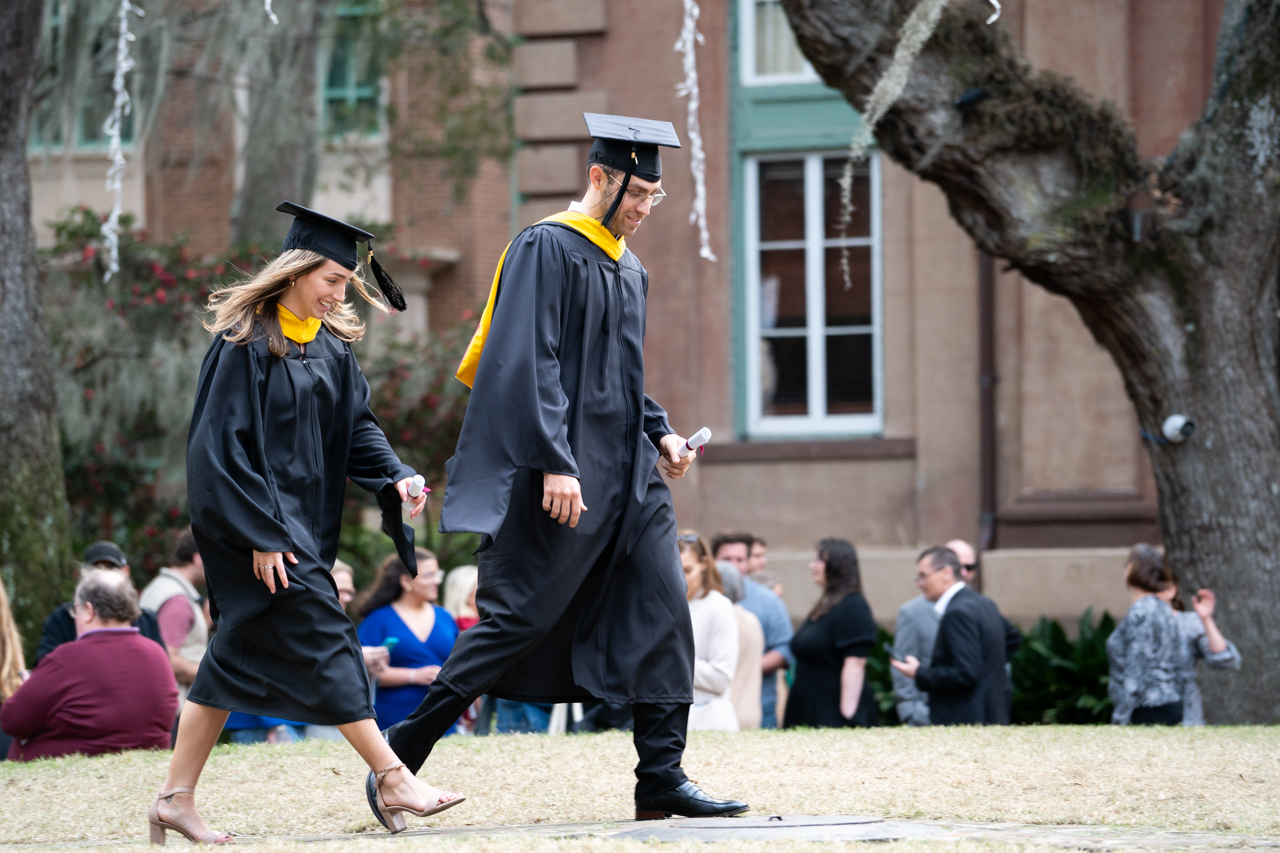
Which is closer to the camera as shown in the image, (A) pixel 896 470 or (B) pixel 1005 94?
(B) pixel 1005 94

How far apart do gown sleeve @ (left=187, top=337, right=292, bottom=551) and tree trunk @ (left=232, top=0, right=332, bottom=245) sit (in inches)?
375

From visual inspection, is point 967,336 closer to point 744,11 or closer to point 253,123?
point 744,11

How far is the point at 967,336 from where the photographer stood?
1280 centimetres

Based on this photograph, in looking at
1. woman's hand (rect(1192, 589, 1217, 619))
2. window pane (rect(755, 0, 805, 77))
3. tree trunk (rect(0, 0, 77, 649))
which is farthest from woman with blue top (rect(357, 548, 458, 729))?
window pane (rect(755, 0, 805, 77))

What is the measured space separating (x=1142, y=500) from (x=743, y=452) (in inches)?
133

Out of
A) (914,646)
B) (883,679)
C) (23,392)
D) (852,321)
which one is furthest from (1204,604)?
(23,392)

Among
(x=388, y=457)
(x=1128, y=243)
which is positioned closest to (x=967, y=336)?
(x=1128, y=243)

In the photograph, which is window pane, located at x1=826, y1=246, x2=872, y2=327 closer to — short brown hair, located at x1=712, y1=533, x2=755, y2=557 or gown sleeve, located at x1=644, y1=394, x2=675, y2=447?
short brown hair, located at x1=712, y1=533, x2=755, y2=557

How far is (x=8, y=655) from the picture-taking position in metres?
7.61

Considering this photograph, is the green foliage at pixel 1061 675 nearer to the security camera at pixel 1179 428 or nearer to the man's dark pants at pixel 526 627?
the security camera at pixel 1179 428

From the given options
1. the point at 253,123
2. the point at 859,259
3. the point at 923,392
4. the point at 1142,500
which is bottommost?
the point at 1142,500

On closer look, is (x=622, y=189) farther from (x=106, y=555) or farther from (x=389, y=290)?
(x=106, y=555)

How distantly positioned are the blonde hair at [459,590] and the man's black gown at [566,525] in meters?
4.80

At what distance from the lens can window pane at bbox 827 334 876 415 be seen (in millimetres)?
13352
